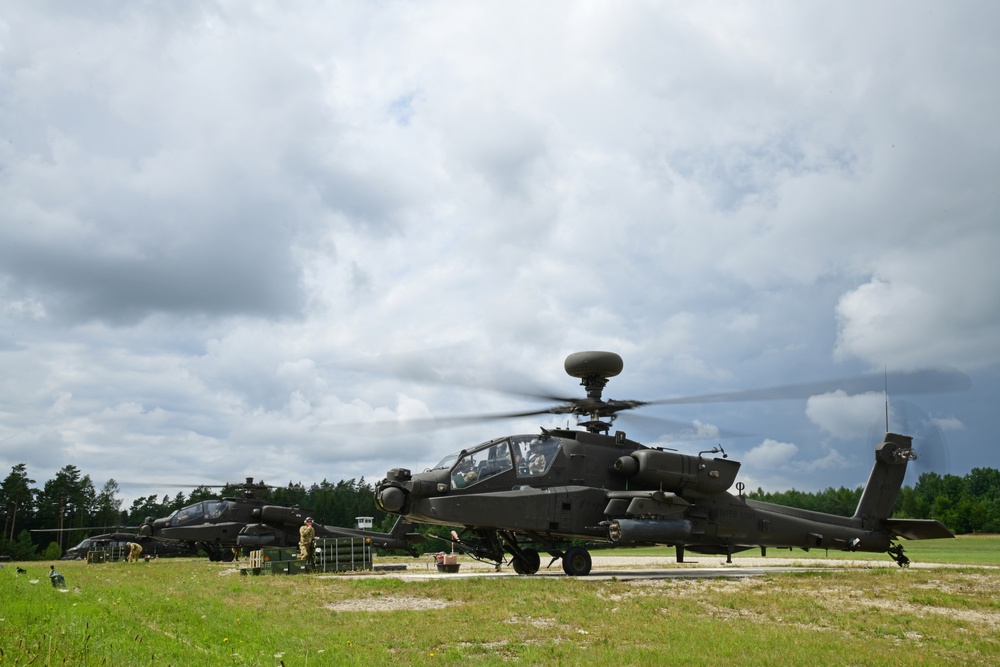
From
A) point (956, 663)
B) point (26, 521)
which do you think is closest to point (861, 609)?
point (956, 663)

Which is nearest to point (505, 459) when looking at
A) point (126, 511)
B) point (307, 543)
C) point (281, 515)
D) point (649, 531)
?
point (649, 531)

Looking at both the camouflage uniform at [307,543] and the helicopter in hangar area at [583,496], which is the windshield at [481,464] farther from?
the camouflage uniform at [307,543]

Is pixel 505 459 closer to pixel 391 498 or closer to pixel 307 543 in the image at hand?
pixel 391 498

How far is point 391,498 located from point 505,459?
272cm

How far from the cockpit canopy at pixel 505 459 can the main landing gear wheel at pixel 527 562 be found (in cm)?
257

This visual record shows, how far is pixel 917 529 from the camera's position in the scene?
68.3 ft

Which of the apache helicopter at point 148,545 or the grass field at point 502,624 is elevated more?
the grass field at point 502,624

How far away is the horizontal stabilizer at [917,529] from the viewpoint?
2023cm

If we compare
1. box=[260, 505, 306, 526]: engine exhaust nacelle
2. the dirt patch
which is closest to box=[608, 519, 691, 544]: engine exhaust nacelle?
the dirt patch

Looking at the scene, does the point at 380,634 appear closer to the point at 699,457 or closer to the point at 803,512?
the point at 699,457

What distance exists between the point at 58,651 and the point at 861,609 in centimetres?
1006

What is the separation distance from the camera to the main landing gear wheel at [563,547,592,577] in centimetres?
1662

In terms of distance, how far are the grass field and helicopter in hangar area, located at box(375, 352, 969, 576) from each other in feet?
8.24

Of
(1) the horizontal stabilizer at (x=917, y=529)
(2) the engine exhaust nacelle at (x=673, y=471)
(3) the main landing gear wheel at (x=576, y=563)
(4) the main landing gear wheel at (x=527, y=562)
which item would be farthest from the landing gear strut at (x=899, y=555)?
(4) the main landing gear wheel at (x=527, y=562)
